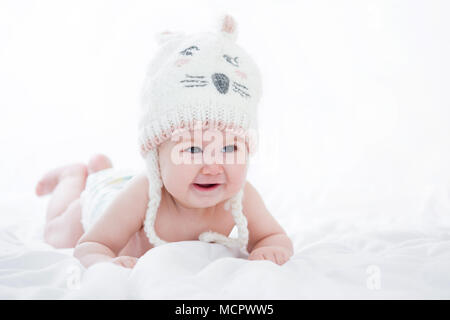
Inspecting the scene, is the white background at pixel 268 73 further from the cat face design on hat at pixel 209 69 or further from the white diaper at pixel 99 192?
the cat face design on hat at pixel 209 69

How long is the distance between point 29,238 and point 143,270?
89 centimetres

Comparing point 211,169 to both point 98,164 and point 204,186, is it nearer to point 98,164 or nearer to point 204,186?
point 204,186

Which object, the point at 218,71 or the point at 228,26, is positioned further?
the point at 228,26

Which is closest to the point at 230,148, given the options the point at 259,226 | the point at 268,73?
the point at 259,226

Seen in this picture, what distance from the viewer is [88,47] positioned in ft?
9.91

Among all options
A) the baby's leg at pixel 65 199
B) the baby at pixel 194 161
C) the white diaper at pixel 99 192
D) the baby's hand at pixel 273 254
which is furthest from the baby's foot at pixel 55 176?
the baby's hand at pixel 273 254

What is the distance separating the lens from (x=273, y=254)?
102 cm

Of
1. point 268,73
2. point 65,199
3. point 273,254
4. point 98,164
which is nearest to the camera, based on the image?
point 273,254

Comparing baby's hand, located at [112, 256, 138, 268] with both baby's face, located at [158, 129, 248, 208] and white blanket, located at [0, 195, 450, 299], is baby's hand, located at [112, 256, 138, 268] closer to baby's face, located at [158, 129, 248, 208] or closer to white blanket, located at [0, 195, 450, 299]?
white blanket, located at [0, 195, 450, 299]

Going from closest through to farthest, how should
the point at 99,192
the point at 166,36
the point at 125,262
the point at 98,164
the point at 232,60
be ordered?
the point at 125,262 → the point at 232,60 → the point at 166,36 → the point at 99,192 → the point at 98,164

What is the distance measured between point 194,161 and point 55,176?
1099 mm
